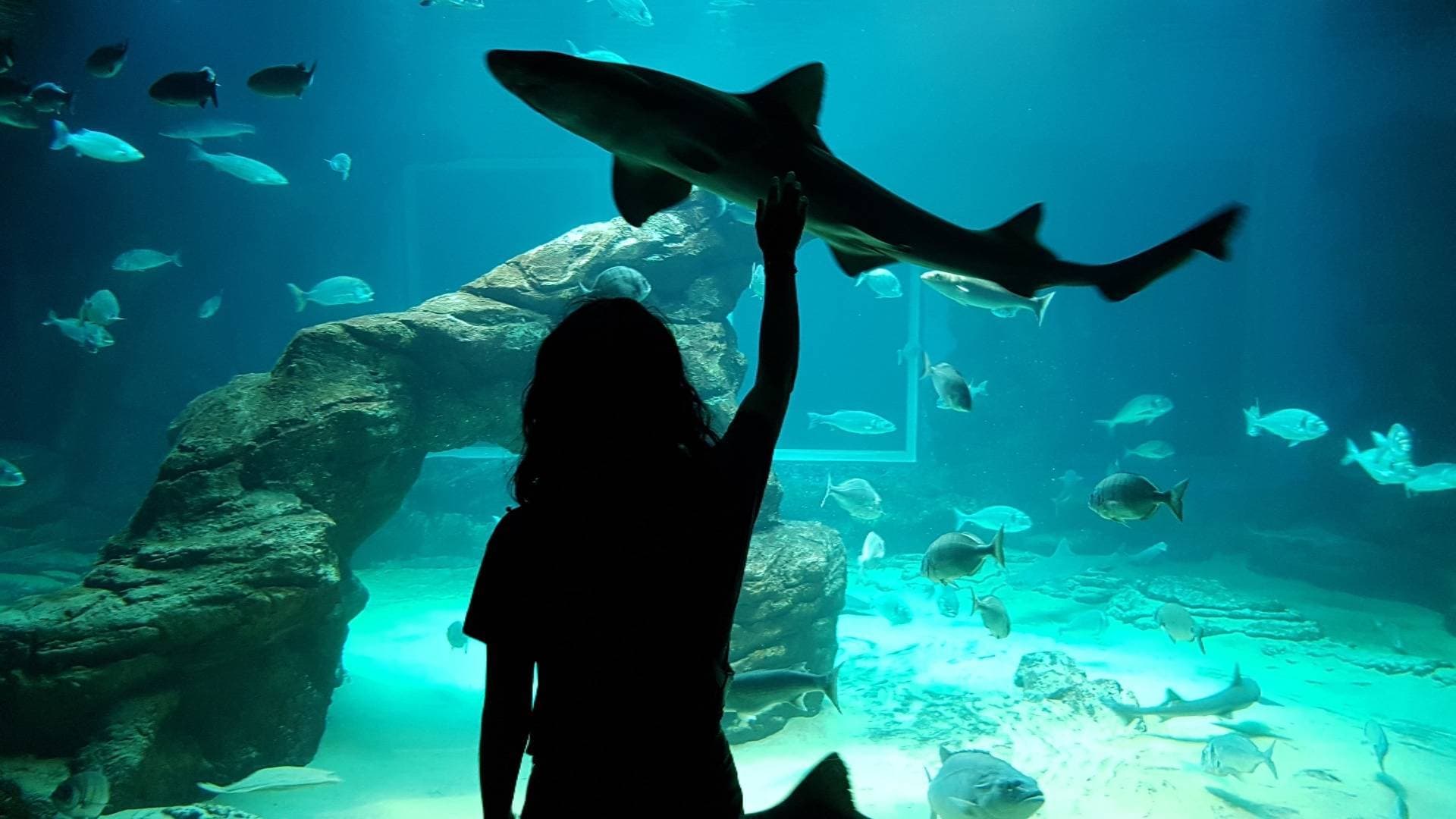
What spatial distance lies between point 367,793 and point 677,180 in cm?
621

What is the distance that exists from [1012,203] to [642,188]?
Answer: 1011 inches

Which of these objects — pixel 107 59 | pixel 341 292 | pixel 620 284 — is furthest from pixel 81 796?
pixel 341 292

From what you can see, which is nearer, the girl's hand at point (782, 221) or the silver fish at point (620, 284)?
the girl's hand at point (782, 221)

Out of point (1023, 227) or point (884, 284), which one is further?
point (884, 284)

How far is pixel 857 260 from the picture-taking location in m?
2.10

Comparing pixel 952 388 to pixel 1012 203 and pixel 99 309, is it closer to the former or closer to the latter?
pixel 99 309

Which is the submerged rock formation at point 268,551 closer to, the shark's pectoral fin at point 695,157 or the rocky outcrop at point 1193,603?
the shark's pectoral fin at point 695,157

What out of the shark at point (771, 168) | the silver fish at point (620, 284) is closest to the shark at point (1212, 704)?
the silver fish at point (620, 284)

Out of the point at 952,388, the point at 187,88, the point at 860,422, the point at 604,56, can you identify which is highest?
the point at 604,56

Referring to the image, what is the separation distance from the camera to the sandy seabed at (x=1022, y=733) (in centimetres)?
579

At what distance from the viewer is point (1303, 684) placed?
9.50m

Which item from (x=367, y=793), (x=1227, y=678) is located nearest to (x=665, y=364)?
(x=367, y=793)

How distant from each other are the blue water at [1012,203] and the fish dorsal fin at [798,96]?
56.2 feet

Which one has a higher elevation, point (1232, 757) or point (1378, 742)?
point (1232, 757)
